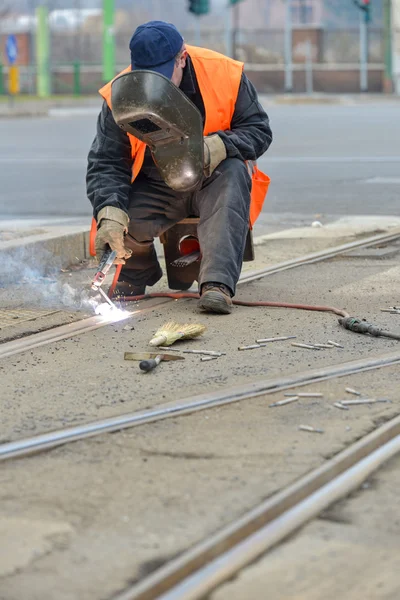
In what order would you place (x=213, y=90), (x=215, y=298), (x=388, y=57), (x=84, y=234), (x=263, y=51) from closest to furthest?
(x=215, y=298) → (x=213, y=90) → (x=84, y=234) → (x=388, y=57) → (x=263, y=51)

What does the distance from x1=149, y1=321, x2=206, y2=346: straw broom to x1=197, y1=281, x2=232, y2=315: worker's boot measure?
39cm

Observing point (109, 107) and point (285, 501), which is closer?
point (285, 501)

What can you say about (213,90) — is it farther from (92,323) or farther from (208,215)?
(92,323)

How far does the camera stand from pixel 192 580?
8.87 ft

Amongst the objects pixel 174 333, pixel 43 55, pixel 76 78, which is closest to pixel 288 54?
pixel 76 78

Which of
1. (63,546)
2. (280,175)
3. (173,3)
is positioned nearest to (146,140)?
(63,546)

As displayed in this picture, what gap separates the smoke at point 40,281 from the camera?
614cm

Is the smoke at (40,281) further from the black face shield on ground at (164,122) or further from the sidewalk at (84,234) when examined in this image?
the black face shield on ground at (164,122)

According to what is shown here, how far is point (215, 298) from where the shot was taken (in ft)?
18.6

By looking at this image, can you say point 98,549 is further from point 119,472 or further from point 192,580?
point 119,472

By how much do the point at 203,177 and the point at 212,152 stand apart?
21 cm

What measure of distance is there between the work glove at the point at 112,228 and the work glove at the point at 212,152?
47cm

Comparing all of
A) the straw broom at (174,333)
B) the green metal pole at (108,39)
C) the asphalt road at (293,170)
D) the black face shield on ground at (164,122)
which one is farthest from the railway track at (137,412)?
the green metal pole at (108,39)

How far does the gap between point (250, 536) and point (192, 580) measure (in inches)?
11.5
